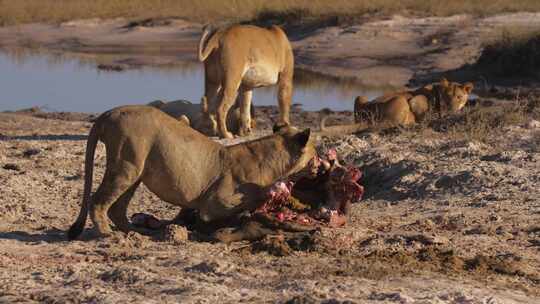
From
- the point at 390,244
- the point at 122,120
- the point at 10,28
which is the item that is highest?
the point at 122,120

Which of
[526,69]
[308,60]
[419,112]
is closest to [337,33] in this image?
[308,60]

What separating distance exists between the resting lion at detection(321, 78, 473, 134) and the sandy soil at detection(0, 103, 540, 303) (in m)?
2.72

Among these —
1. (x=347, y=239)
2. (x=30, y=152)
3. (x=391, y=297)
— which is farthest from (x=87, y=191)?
(x=30, y=152)

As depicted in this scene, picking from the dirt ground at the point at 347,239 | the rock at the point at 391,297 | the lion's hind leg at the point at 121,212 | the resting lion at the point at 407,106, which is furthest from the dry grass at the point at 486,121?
the rock at the point at 391,297

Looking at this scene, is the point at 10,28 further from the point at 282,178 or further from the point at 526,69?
the point at 282,178

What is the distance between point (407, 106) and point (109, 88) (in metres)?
8.76

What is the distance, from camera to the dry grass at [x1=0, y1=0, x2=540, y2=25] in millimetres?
30328

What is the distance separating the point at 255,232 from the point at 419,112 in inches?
284

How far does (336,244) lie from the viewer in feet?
23.7

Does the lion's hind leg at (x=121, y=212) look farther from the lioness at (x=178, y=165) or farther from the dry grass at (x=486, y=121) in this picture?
the dry grass at (x=486, y=121)

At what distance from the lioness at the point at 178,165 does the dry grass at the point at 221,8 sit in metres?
22.1

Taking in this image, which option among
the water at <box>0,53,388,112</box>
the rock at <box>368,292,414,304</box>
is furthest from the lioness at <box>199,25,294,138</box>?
the rock at <box>368,292,414,304</box>

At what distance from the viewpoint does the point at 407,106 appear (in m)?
14.2

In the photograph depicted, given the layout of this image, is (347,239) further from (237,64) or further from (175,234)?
(237,64)
